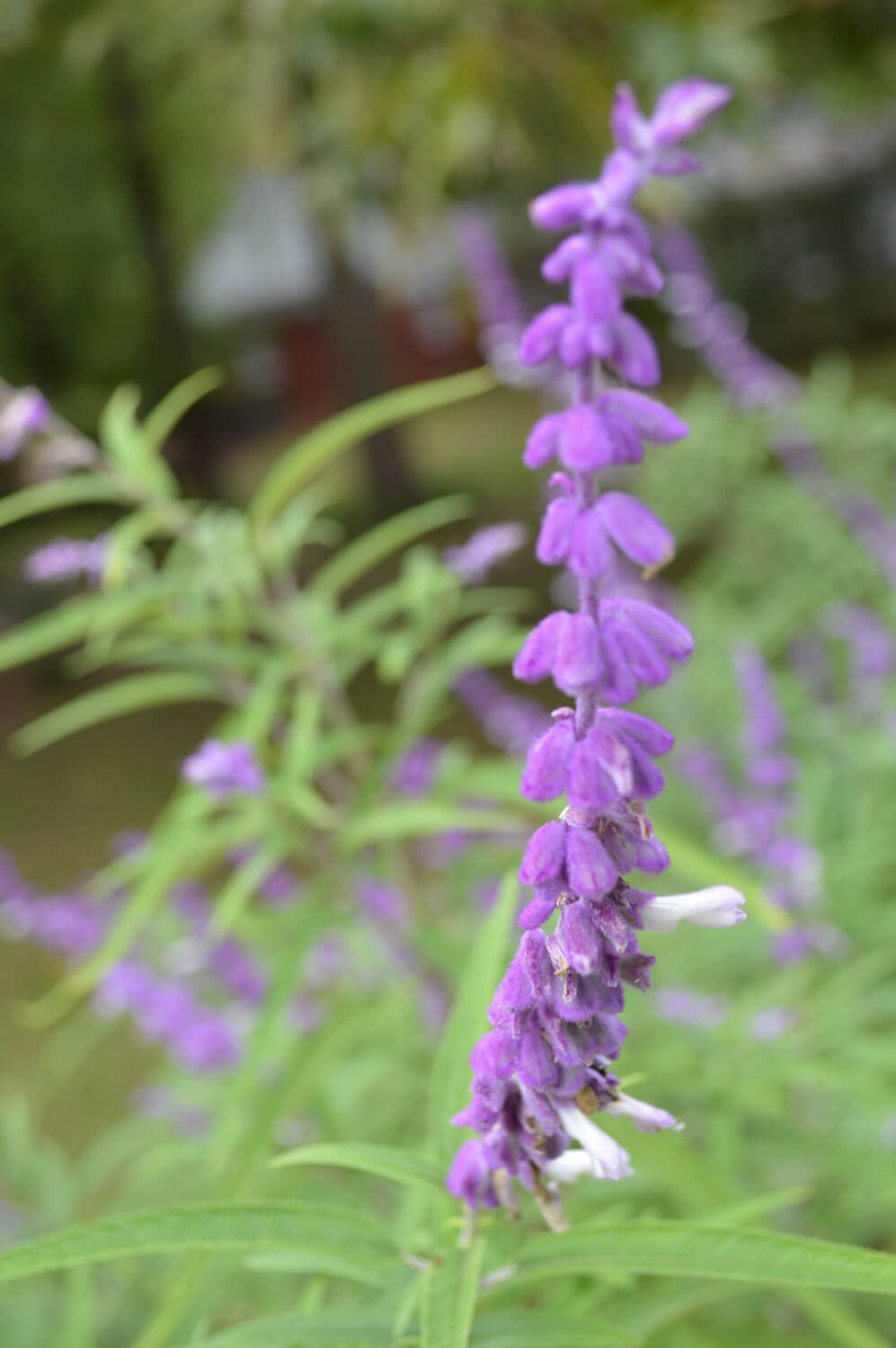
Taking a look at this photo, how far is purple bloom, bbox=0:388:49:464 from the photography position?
1.74 m

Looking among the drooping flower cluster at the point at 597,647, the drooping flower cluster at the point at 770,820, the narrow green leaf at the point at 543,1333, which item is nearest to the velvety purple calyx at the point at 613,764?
the drooping flower cluster at the point at 597,647

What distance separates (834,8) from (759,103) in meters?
0.70

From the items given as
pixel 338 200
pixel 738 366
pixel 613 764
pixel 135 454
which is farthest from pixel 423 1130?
pixel 338 200

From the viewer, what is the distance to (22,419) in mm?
1741

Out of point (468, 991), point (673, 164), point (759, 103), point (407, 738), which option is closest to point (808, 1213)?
point (407, 738)

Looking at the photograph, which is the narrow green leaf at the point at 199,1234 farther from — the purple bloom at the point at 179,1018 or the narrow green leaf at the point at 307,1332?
the purple bloom at the point at 179,1018

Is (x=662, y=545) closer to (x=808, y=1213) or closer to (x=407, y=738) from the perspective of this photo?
(x=407, y=738)

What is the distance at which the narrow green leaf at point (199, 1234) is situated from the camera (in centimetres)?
82

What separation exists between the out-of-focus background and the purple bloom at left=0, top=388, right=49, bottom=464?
3044 millimetres

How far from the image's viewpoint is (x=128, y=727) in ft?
32.2

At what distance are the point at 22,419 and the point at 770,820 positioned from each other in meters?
1.96

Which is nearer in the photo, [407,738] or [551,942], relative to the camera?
[551,942]

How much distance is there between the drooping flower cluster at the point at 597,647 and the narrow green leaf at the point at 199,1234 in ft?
0.96

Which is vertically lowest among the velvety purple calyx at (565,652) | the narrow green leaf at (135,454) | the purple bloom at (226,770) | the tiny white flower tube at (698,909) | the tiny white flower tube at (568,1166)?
the tiny white flower tube at (568,1166)
